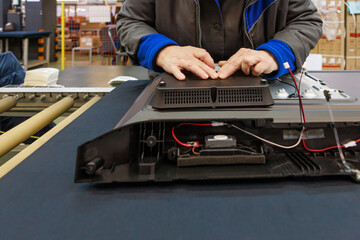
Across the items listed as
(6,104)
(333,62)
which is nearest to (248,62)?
(6,104)

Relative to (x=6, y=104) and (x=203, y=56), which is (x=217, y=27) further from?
(x=6, y=104)

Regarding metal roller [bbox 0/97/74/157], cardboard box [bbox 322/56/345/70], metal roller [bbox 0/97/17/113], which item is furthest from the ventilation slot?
cardboard box [bbox 322/56/345/70]

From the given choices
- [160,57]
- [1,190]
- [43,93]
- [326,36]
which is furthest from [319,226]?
[326,36]

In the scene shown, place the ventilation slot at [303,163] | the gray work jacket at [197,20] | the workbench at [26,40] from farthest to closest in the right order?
the workbench at [26,40] → the gray work jacket at [197,20] → the ventilation slot at [303,163]

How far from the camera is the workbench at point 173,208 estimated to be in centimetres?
34

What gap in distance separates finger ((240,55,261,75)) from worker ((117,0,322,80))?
116 millimetres

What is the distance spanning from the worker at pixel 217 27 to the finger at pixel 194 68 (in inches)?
3.7

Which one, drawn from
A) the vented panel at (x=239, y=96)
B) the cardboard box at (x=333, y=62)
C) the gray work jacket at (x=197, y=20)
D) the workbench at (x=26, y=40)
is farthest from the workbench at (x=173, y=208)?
the workbench at (x=26, y=40)

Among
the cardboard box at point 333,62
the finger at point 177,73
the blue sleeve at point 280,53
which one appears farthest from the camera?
the cardboard box at point 333,62

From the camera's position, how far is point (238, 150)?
1.62 feet

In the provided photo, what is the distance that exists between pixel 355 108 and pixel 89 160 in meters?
0.46

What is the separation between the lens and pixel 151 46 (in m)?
0.82

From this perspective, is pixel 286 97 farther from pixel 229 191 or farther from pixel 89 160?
pixel 89 160

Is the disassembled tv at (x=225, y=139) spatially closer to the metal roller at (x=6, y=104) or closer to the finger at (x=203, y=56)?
the finger at (x=203, y=56)
